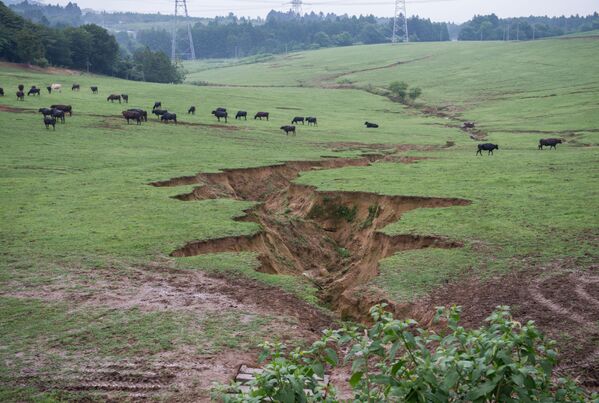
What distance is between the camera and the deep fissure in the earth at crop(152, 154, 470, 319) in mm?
18422

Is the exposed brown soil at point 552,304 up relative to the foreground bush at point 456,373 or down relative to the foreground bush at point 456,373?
down

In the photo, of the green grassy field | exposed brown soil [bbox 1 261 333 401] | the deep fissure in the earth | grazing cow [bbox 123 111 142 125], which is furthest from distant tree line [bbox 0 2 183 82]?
exposed brown soil [bbox 1 261 333 401]

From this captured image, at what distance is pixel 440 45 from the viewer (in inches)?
5817

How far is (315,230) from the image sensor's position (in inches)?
959

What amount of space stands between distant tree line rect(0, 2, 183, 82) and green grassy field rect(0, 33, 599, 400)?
41.0 ft

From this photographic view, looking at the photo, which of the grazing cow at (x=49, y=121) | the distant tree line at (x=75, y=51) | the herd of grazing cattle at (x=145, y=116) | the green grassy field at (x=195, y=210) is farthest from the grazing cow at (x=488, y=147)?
the distant tree line at (x=75, y=51)

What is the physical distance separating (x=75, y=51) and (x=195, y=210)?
248 feet

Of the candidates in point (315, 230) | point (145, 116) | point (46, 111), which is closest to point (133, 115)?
point (145, 116)

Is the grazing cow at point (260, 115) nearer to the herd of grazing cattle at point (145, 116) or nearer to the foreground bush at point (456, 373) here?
the herd of grazing cattle at point (145, 116)

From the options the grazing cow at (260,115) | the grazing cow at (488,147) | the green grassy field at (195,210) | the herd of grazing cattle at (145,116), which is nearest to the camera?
the green grassy field at (195,210)

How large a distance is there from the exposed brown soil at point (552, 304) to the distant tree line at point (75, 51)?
244ft

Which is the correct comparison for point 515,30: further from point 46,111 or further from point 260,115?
point 46,111

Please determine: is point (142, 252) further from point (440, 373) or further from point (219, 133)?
point (219, 133)

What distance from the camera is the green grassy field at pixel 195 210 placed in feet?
39.3
